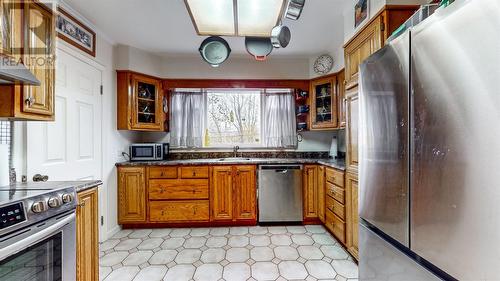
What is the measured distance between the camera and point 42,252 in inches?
45.8

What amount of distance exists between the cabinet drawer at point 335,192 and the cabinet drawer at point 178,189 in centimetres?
156

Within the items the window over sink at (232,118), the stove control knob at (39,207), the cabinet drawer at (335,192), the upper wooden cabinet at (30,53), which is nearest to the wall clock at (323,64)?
the window over sink at (232,118)

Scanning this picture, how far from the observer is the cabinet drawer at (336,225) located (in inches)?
92.4

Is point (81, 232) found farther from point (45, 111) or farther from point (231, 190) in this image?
point (231, 190)

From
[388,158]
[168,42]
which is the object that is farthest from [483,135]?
[168,42]

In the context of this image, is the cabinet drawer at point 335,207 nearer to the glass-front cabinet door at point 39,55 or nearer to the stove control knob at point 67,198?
the stove control knob at point 67,198

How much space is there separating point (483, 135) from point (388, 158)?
0.44 m

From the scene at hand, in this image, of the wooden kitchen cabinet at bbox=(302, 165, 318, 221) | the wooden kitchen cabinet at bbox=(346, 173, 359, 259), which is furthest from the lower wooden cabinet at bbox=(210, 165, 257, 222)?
the wooden kitchen cabinet at bbox=(346, 173, 359, 259)

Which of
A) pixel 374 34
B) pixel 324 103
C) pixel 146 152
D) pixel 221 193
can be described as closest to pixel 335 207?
pixel 221 193

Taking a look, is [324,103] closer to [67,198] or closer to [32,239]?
[67,198]

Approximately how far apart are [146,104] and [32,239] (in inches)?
96.4

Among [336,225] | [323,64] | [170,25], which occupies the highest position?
[170,25]

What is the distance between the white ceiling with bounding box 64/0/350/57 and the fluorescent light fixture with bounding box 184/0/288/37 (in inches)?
26.6

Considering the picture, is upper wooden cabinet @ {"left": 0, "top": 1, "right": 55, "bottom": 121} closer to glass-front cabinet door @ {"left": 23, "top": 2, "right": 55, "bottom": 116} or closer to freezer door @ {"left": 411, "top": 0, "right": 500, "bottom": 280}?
glass-front cabinet door @ {"left": 23, "top": 2, "right": 55, "bottom": 116}
